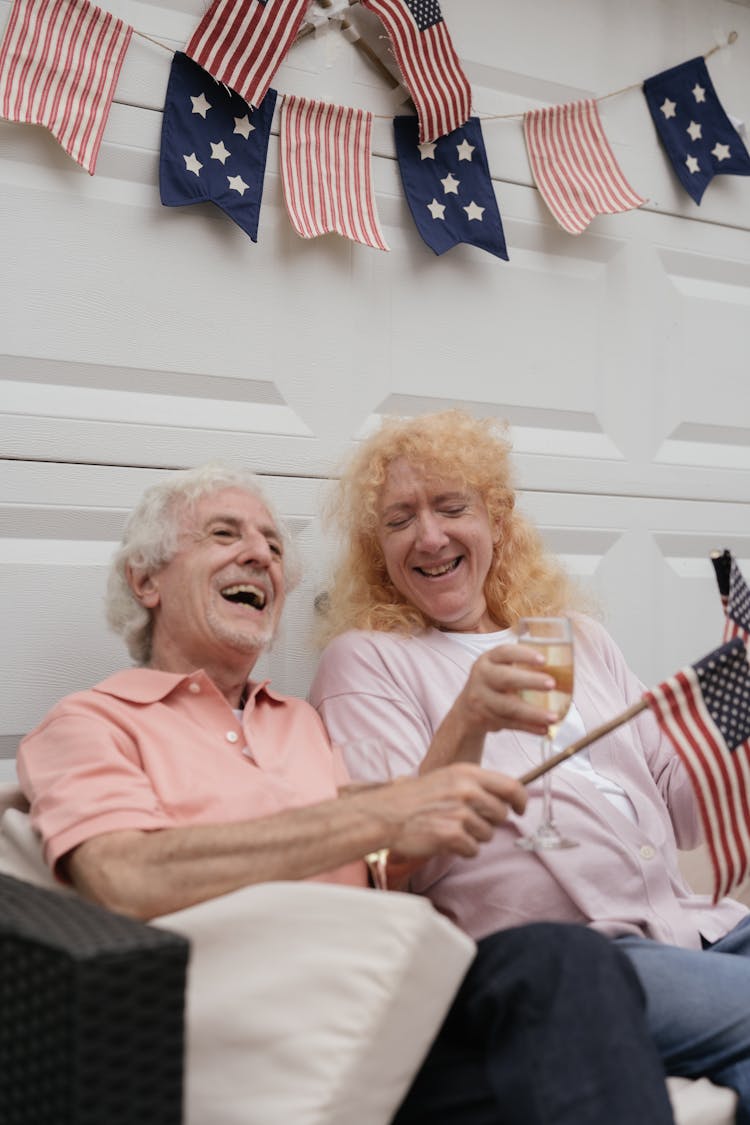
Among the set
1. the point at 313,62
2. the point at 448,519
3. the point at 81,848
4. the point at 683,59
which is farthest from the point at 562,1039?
the point at 683,59

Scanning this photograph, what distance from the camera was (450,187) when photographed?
273cm

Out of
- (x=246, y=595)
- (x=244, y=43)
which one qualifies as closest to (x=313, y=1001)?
(x=246, y=595)

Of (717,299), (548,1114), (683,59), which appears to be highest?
(683,59)

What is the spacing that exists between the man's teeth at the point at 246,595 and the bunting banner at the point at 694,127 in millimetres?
1655

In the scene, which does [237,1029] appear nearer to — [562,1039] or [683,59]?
[562,1039]

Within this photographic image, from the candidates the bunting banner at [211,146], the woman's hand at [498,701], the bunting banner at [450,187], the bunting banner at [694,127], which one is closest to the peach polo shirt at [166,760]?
the woman's hand at [498,701]

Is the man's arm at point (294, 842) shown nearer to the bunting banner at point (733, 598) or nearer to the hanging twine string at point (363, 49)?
the bunting banner at point (733, 598)

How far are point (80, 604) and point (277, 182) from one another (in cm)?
93

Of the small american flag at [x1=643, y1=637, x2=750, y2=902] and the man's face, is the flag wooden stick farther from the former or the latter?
the man's face

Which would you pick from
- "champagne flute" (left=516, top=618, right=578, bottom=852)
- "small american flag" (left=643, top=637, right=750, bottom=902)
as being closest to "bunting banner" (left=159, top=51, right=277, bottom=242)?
"champagne flute" (left=516, top=618, right=578, bottom=852)

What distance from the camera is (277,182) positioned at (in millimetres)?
2547

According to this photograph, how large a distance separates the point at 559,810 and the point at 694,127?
73.7 inches

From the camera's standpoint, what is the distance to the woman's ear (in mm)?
2078

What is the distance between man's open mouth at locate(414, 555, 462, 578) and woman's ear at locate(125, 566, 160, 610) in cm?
47
